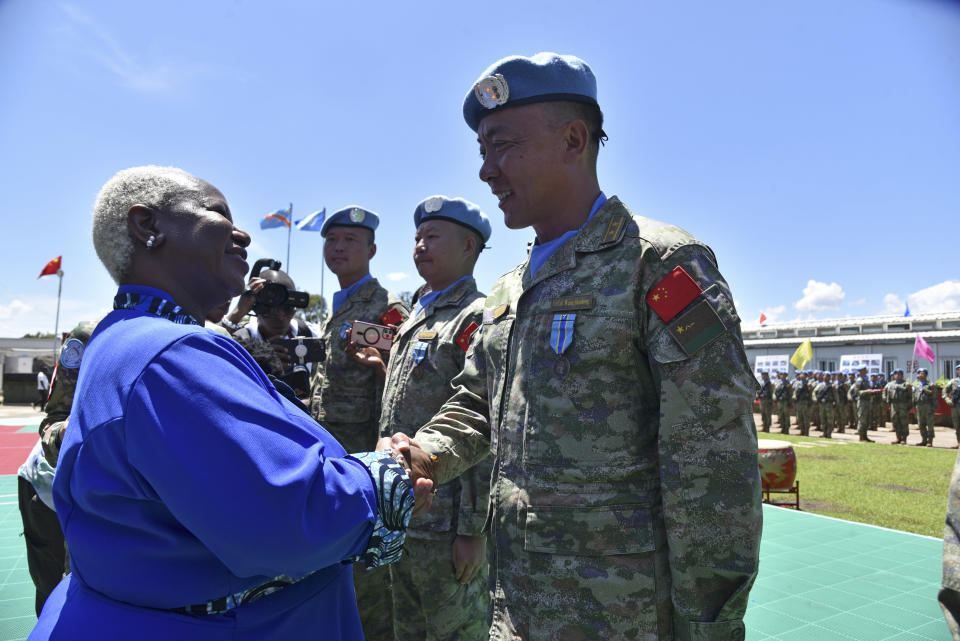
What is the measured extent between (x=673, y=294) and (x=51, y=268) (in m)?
36.1

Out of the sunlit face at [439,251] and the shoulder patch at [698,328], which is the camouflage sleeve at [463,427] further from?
the sunlit face at [439,251]

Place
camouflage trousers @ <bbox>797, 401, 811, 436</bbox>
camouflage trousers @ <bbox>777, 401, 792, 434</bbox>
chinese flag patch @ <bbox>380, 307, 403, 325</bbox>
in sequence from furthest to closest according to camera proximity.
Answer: camouflage trousers @ <bbox>777, 401, 792, 434</bbox>, camouflage trousers @ <bbox>797, 401, 811, 436</bbox>, chinese flag patch @ <bbox>380, 307, 403, 325</bbox>

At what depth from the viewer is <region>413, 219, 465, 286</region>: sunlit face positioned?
4.19 metres

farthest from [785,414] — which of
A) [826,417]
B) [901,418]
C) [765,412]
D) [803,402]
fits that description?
[901,418]

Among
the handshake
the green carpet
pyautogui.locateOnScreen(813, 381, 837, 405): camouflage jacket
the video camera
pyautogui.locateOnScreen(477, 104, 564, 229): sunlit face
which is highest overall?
pyautogui.locateOnScreen(477, 104, 564, 229): sunlit face

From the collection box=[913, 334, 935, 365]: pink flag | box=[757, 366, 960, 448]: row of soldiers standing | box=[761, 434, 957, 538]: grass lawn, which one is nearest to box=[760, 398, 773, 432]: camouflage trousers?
box=[757, 366, 960, 448]: row of soldiers standing

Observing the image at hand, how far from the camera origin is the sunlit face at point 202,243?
1.62 meters

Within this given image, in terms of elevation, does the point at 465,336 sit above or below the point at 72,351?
above

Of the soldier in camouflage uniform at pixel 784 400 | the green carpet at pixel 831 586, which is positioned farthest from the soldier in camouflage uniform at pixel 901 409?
the green carpet at pixel 831 586

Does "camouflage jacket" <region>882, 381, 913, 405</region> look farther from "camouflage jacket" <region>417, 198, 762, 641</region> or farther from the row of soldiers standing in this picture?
"camouflage jacket" <region>417, 198, 762, 641</region>

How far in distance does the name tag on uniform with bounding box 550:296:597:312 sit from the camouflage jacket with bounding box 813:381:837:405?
24.2 metres

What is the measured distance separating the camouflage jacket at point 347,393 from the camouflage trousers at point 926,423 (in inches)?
817

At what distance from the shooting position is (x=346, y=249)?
5.13 metres

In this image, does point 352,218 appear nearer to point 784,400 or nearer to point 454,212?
point 454,212
